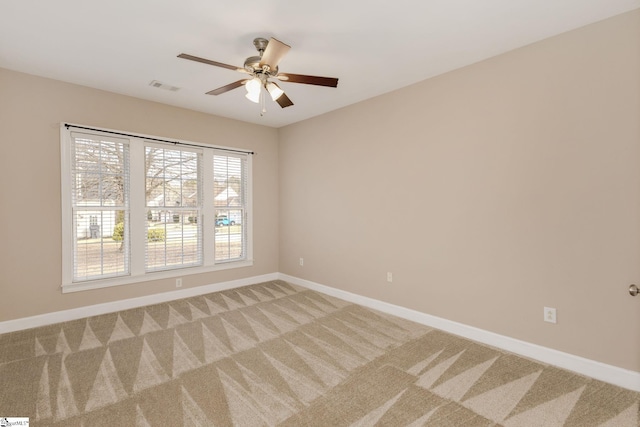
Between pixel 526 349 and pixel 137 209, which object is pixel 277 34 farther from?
pixel 526 349

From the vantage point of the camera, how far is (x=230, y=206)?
5.06m

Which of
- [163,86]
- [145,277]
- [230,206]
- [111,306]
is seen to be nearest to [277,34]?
[163,86]

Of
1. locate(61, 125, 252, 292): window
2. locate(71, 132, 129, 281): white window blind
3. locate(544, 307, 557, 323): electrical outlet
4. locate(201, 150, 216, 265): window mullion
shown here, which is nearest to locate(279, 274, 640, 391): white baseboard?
locate(544, 307, 557, 323): electrical outlet

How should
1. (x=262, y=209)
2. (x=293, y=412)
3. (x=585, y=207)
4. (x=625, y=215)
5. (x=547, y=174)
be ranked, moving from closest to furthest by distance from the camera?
(x=293, y=412)
(x=625, y=215)
(x=585, y=207)
(x=547, y=174)
(x=262, y=209)

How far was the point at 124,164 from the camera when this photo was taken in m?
4.03

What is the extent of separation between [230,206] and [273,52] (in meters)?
3.17

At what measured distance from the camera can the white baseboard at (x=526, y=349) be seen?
2328mm

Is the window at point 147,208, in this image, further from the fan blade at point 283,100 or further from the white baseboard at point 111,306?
the fan blade at point 283,100

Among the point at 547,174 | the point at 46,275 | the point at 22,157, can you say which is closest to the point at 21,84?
the point at 22,157

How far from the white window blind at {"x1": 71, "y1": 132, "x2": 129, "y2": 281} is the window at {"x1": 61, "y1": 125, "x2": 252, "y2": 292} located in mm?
10

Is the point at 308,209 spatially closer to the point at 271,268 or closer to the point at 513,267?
the point at 271,268

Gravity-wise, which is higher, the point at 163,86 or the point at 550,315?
the point at 163,86

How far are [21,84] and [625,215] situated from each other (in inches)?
228

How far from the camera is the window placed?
3.71m
